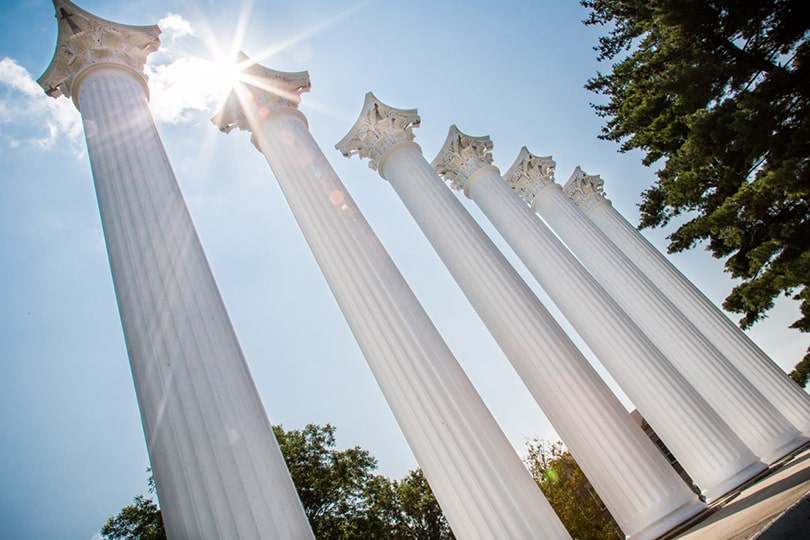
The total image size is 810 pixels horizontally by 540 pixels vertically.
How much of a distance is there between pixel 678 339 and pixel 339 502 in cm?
5926

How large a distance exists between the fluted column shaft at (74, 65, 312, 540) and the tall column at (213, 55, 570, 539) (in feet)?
18.4

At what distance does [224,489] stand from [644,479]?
57.8ft

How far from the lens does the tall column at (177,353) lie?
38.9 ft

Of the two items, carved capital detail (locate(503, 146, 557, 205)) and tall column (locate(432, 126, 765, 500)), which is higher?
carved capital detail (locate(503, 146, 557, 205))

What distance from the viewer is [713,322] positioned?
127 feet

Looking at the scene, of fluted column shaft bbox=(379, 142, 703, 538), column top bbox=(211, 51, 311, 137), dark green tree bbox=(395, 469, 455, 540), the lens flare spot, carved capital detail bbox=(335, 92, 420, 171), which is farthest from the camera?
dark green tree bbox=(395, 469, 455, 540)

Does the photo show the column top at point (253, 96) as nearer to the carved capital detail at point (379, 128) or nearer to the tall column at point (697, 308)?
the carved capital detail at point (379, 128)

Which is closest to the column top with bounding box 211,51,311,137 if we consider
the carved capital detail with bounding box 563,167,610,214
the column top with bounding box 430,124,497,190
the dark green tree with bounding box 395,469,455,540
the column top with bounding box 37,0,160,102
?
the column top with bounding box 37,0,160,102

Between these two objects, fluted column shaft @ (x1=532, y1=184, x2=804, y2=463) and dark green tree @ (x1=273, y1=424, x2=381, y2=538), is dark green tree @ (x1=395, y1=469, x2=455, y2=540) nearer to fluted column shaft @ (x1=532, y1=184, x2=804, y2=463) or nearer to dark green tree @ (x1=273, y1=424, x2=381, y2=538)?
dark green tree @ (x1=273, y1=424, x2=381, y2=538)

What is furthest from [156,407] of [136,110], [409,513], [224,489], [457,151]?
[409,513]

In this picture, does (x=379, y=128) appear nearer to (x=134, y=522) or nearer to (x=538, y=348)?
(x=538, y=348)

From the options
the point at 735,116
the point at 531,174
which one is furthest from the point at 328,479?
the point at 735,116

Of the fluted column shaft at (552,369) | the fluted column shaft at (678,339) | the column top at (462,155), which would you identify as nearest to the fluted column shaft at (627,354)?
the column top at (462,155)

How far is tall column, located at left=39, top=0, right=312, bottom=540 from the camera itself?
11.8 meters
